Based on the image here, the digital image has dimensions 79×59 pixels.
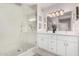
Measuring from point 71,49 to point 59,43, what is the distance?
0.51 ft

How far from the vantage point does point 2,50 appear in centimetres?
140

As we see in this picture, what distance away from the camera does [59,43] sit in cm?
140

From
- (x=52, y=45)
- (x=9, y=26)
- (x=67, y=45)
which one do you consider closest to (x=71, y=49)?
(x=67, y=45)

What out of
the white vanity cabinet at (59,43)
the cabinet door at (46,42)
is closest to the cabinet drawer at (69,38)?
the white vanity cabinet at (59,43)

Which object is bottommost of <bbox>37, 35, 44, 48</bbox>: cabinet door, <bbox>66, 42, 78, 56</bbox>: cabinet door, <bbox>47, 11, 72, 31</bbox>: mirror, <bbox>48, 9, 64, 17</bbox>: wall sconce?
<bbox>66, 42, 78, 56</bbox>: cabinet door

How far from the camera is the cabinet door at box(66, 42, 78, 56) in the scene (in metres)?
1.36

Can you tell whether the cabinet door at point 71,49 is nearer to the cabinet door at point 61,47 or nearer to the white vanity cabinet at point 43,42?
the cabinet door at point 61,47

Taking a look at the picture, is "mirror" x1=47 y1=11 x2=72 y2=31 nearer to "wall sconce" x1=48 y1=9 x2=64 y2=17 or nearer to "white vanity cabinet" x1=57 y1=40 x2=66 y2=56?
"wall sconce" x1=48 y1=9 x2=64 y2=17

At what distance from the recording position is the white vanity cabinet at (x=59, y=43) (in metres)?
1.36

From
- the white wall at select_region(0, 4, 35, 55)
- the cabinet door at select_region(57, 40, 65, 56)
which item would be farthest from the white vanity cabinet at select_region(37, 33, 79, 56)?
the white wall at select_region(0, 4, 35, 55)

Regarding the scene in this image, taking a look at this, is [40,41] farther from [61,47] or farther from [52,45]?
[61,47]

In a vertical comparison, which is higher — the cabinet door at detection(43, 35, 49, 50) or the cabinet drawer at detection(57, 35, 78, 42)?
the cabinet drawer at detection(57, 35, 78, 42)

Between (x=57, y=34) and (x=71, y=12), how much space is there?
0.31 metres

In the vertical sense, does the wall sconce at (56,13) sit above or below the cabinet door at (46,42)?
above
